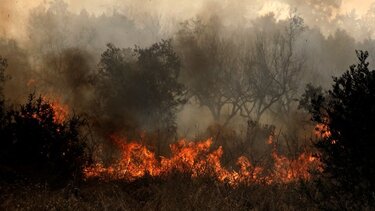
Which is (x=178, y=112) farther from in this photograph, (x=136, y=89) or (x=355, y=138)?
(x=355, y=138)

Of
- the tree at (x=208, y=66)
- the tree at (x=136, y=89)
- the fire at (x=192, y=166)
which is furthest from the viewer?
the tree at (x=208, y=66)

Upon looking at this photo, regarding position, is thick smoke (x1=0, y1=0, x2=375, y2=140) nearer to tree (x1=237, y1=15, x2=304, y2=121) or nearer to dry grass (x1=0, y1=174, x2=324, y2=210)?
tree (x1=237, y1=15, x2=304, y2=121)

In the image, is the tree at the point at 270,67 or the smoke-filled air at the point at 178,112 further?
the tree at the point at 270,67

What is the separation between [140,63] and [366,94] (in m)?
25.0

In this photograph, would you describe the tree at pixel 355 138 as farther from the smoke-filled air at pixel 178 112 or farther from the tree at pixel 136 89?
the tree at pixel 136 89

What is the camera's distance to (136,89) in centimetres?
3112

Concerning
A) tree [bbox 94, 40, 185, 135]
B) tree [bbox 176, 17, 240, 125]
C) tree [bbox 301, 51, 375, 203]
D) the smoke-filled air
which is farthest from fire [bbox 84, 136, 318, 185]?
tree [bbox 176, 17, 240, 125]

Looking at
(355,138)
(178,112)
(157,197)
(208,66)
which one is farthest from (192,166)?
(208,66)

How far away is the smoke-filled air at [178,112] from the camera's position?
10203 millimetres

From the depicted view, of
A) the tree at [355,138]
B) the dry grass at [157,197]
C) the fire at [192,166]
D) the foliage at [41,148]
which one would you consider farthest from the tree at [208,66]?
the tree at [355,138]

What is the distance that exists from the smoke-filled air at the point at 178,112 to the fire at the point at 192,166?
0.11 metres

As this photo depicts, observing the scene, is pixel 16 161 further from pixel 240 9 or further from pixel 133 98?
pixel 240 9

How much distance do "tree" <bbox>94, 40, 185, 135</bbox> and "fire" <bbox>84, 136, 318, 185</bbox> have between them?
4.69 metres

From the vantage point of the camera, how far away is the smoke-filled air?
10.2 meters
